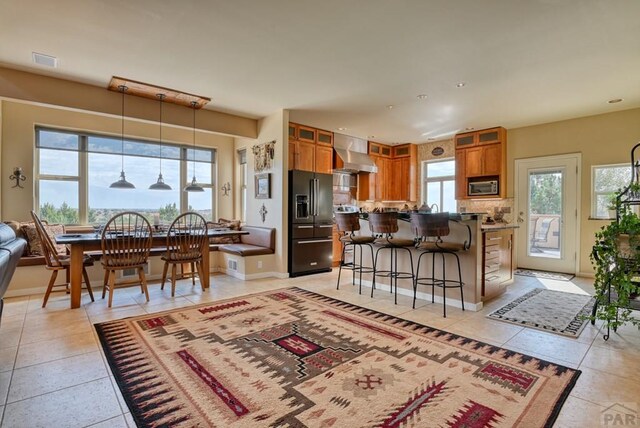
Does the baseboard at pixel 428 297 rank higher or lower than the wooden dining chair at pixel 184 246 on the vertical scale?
lower

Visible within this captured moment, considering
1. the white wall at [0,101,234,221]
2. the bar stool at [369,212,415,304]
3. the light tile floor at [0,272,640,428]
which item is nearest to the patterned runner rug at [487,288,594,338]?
the light tile floor at [0,272,640,428]

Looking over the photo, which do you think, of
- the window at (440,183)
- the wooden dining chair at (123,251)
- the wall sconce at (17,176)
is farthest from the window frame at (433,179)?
the wall sconce at (17,176)

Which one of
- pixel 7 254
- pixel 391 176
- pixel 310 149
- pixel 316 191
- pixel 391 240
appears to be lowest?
pixel 391 240

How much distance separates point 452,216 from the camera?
3656 mm

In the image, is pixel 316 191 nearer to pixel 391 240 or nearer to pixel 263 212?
pixel 263 212

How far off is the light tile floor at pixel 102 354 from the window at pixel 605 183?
186 centimetres

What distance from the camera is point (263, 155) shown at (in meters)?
5.87

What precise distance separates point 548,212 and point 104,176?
8.21m

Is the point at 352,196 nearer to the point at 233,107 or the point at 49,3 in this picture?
the point at 233,107

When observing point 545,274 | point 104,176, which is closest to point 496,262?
point 545,274

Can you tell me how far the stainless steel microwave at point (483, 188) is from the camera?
652 centimetres

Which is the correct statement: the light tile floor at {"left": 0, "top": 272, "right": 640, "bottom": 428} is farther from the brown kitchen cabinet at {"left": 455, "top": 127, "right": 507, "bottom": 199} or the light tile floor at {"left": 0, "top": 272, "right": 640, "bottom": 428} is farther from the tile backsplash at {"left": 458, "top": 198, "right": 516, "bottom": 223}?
the brown kitchen cabinet at {"left": 455, "top": 127, "right": 507, "bottom": 199}

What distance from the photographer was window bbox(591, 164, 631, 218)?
5332 millimetres

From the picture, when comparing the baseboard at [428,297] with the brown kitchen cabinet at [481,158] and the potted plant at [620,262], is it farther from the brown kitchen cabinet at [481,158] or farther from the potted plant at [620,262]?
the brown kitchen cabinet at [481,158]
